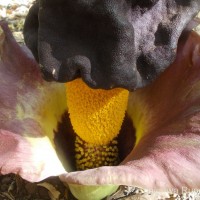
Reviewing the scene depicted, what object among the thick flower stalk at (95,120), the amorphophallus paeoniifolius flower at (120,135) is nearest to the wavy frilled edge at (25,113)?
the amorphophallus paeoniifolius flower at (120,135)

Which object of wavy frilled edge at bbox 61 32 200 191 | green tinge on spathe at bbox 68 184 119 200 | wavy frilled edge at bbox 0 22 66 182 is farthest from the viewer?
green tinge on spathe at bbox 68 184 119 200

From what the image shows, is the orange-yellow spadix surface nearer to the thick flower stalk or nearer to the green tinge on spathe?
the thick flower stalk

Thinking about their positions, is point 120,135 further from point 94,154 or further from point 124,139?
point 94,154

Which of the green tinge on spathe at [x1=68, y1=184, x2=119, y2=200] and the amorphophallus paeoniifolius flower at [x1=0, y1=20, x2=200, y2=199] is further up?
the amorphophallus paeoniifolius flower at [x1=0, y1=20, x2=200, y2=199]

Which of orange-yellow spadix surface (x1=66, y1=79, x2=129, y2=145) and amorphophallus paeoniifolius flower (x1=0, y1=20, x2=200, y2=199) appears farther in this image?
orange-yellow spadix surface (x1=66, y1=79, x2=129, y2=145)

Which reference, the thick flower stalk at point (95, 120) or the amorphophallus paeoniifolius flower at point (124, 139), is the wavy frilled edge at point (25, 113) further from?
the thick flower stalk at point (95, 120)

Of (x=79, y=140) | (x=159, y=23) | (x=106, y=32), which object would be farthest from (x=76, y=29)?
(x=79, y=140)

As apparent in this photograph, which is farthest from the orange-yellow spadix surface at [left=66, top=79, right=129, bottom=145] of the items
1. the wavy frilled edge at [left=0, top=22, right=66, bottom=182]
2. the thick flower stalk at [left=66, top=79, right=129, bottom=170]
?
the wavy frilled edge at [left=0, top=22, right=66, bottom=182]

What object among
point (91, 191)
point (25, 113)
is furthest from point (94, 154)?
point (25, 113)
